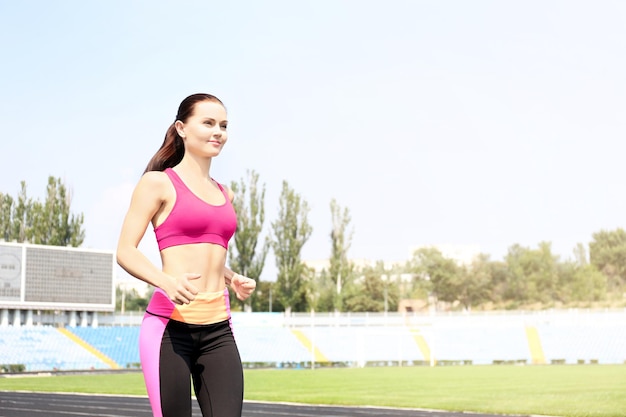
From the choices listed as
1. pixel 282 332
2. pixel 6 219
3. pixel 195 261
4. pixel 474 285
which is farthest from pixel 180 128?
pixel 474 285

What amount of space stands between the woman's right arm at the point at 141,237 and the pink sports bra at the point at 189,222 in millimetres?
66

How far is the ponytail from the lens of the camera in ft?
12.3

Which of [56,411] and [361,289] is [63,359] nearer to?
[56,411]

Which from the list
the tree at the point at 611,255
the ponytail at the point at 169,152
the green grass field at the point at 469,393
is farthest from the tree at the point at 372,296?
the ponytail at the point at 169,152

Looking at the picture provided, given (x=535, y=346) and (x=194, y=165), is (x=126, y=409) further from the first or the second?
(x=535, y=346)

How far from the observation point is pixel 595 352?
46531 mm

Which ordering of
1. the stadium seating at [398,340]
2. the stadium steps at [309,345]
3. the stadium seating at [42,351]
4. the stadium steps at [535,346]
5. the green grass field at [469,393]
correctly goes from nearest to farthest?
the green grass field at [469,393] < the stadium seating at [42,351] < the stadium seating at [398,340] < the stadium steps at [535,346] < the stadium steps at [309,345]

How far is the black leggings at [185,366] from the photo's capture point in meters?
3.51

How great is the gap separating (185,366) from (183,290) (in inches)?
15.8

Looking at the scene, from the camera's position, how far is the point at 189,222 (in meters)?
3.51

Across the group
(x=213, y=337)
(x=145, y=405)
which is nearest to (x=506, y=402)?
(x=145, y=405)

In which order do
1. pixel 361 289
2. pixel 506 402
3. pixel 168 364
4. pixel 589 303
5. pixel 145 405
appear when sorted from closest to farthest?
pixel 168 364, pixel 145 405, pixel 506 402, pixel 361 289, pixel 589 303

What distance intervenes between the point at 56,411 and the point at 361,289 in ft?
204

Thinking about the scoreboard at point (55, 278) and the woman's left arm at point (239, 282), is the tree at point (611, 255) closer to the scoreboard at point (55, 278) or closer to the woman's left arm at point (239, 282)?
the scoreboard at point (55, 278)
